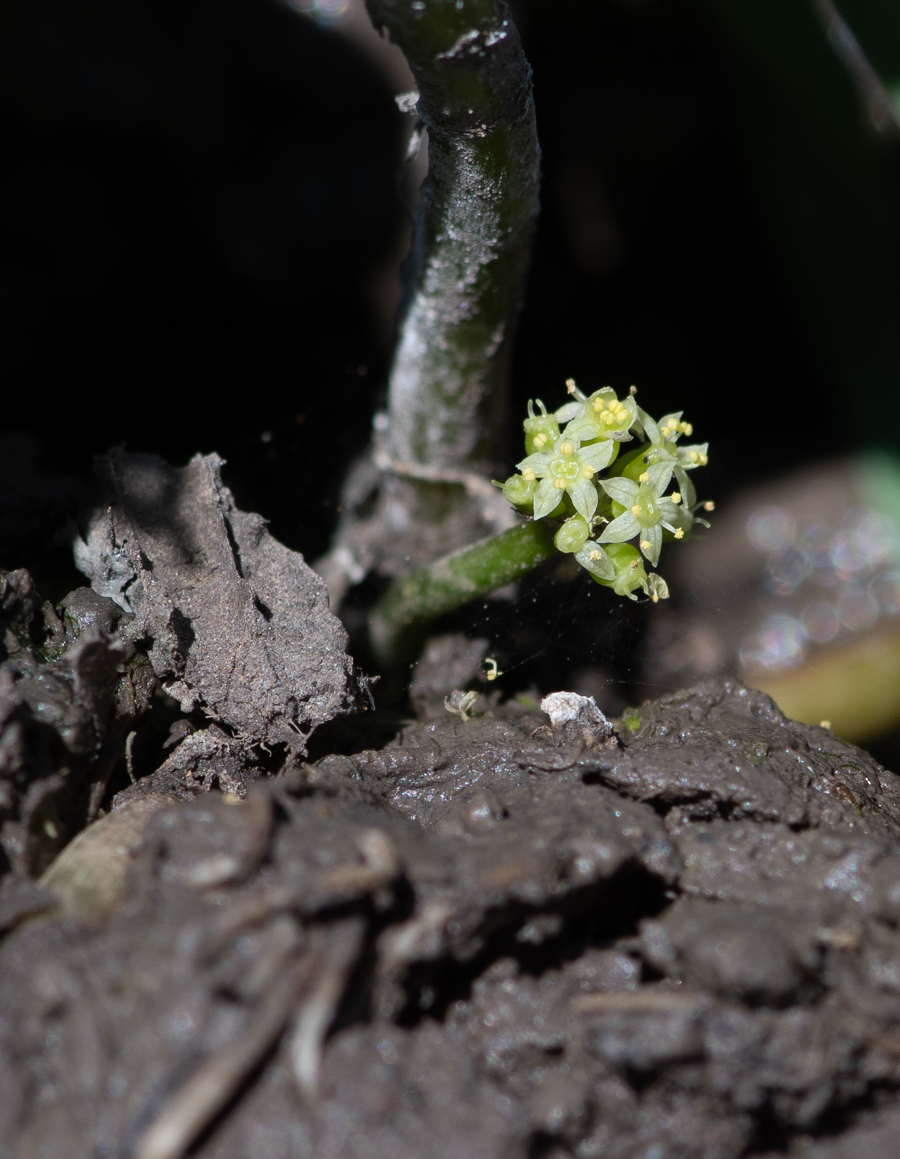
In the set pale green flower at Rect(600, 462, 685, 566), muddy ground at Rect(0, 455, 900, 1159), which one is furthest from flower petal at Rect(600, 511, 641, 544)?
muddy ground at Rect(0, 455, 900, 1159)

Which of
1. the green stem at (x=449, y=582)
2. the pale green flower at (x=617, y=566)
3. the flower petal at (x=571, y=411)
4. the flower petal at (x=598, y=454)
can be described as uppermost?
the flower petal at (x=571, y=411)

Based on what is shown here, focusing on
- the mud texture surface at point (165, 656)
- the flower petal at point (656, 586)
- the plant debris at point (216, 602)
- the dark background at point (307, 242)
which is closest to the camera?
the mud texture surface at point (165, 656)

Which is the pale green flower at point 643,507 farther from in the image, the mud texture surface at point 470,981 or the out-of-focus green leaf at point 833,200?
the out-of-focus green leaf at point 833,200

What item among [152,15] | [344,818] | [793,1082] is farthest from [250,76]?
[793,1082]

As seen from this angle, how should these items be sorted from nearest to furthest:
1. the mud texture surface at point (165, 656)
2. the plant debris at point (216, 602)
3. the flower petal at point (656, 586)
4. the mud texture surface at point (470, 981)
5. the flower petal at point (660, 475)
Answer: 1. the mud texture surface at point (470, 981)
2. the mud texture surface at point (165, 656)
3. the plant debris at point (216, 602)
4. the flower petal at point (660, 475)
5. the flower petal at point (656, 586)

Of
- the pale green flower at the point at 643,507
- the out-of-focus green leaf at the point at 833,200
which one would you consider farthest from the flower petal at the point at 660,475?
the out-of-focus green leaf at the point at 833,200

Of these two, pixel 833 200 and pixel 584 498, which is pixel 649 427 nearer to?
pixel 584 498
